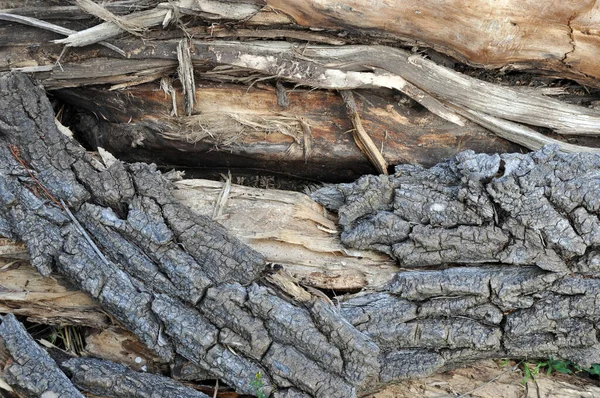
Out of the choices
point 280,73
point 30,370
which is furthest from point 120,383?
point 280,73

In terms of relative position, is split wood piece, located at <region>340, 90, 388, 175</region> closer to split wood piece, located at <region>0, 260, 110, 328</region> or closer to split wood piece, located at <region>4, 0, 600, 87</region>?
split wood piece, located at <region>4, 0, 600, 87</region>

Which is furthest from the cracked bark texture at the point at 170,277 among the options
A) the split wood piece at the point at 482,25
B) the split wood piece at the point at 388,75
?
the split wood piece at the point at 482,25

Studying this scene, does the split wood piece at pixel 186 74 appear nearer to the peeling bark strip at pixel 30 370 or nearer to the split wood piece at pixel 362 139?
the split wood piece at pixel 362 139

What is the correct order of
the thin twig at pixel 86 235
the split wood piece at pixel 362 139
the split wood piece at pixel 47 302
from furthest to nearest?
the split wood piece at pixel 362 139 < the split wood piece at pixel 47 302 < the thin twig at pixel 86 235

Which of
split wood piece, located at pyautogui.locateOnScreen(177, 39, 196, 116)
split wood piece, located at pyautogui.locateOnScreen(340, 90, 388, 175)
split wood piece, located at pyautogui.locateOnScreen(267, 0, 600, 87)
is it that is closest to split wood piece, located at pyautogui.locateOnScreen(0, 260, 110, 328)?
split wood piece, located at pyautogui.locateOnScreen(177, 39, 196, 116)

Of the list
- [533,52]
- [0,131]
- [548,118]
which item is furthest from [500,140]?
[0,131]

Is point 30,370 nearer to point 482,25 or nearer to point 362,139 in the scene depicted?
point 362,139
